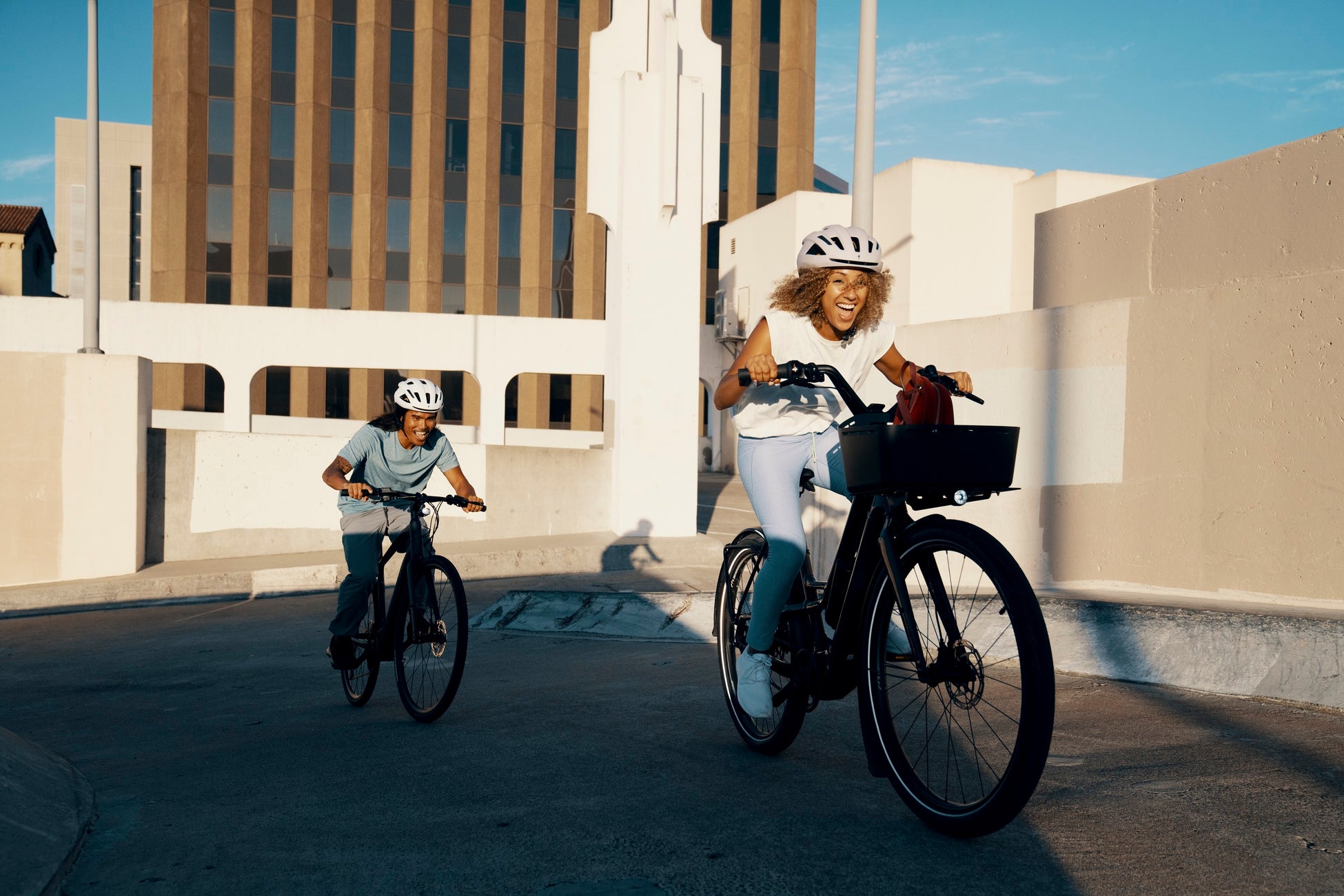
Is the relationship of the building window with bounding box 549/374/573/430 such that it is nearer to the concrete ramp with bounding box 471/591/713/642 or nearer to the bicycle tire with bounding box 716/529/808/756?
the concrete ramp with bounding box 471/591/713/642

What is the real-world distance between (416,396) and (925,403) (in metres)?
3.44

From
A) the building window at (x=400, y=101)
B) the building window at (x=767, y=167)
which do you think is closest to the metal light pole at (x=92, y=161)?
the building window at (x=400, y=101)

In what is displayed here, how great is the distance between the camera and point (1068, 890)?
268 cm

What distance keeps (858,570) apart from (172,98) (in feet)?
137

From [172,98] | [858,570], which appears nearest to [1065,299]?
[858,570]

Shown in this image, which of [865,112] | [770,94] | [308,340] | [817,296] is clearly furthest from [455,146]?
[817,296]

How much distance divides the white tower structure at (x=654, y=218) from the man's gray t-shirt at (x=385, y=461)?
24.1 ft

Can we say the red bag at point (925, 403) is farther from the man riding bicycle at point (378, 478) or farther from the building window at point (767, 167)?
the building window at point (767, 167)

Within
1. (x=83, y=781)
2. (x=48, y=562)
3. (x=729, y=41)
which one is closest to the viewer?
(x=83, y=781)

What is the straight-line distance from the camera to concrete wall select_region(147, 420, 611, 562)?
1412cm

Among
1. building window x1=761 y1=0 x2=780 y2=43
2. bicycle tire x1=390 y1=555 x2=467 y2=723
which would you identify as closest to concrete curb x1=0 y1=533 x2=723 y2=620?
bicycle tire x1=390 y1=555 x2=467 y2=723

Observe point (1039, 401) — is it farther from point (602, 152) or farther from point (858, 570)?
point (602, 152)

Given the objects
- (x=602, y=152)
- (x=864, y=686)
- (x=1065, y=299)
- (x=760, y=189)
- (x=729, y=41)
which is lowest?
(x=864, y=686)

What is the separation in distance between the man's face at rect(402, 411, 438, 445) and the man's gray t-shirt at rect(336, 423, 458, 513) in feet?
0.21
